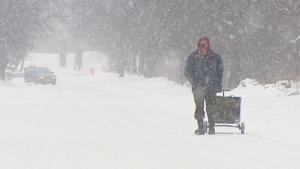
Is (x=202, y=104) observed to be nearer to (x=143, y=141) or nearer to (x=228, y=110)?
(x=228, y=110)

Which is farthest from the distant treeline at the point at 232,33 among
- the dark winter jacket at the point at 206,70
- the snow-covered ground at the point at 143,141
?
the dark winter jacket at the point at 206,70

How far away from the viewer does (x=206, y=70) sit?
10180 millimetres

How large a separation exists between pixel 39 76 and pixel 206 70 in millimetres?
34415

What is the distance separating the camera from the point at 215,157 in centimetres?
743

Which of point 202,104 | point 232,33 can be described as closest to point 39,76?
point 232,33

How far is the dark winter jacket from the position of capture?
10.1 m

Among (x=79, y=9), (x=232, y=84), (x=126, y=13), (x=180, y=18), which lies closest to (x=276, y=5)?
(x=232, y=84)

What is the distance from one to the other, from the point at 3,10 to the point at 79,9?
2197 cm

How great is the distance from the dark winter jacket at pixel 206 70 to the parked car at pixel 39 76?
3382cm

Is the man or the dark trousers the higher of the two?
the man

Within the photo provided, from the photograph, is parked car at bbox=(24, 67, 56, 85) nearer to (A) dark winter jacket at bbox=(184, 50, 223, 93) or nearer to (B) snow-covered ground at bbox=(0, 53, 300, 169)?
(B) snow-covered ground at bbox=(0, 53, 300, 169)

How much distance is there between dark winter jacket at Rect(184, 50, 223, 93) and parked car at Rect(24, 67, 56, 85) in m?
33.8

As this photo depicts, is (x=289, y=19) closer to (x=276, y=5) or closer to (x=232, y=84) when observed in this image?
(x=276, y=5)

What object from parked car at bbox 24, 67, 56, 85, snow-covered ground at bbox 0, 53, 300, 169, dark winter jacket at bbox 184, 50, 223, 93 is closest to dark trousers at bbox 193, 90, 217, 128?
dark winter jacket at bbox 184, 50, 223, 93
